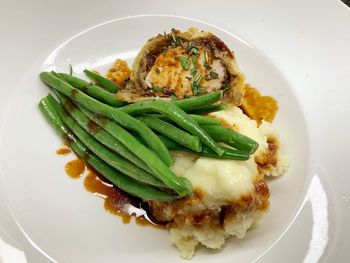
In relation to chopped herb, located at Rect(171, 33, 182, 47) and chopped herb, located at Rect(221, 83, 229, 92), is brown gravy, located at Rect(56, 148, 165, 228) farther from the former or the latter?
chopped herb, located at Rect(171, 33, 182, 47)

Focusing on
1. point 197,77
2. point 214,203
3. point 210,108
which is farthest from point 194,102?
point 214,203

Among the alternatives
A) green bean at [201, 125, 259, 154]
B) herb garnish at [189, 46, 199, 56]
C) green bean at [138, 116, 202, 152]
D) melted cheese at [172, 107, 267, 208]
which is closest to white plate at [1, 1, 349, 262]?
melted cheese at [172, 107, 267, 208]

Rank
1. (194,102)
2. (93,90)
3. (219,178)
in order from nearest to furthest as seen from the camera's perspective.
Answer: (219,178) → (194,102) → (93,90)

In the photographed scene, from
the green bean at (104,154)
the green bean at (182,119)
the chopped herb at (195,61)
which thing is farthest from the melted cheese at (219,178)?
the chopped herb at (195,61)

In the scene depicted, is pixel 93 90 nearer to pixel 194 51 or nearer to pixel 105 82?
pixel 105 82

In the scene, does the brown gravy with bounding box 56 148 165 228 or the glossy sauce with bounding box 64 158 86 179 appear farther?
the glossy sauce with bounding box 64 158 86 179

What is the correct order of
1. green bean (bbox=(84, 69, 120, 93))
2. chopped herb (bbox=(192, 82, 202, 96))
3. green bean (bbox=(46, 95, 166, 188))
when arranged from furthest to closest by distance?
green bean (bbox=(84, 69, 120, 93))
chopped herb (bbox=(192, 82, 202, 96))
green bean (bbox=(46, 95, 166, 188))

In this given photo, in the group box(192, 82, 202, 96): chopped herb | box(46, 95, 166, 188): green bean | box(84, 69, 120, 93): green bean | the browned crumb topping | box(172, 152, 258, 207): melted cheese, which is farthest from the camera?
box(84, 69, 120, 93): green bean
